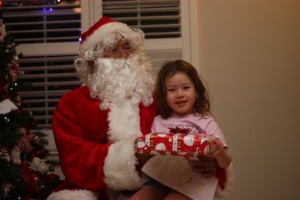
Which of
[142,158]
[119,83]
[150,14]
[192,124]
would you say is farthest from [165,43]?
[142,158]

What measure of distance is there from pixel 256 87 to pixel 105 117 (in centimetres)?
140

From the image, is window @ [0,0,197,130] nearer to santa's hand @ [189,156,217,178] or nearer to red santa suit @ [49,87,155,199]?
red santa suit @ [49,87,155,199]

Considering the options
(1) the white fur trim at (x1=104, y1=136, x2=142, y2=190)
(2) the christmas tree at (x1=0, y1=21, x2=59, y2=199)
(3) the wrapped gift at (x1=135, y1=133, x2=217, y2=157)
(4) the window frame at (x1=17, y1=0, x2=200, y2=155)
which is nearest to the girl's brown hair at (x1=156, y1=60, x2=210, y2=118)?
(1) the white fur trim at (x1=104, y1=136, x2=142, y2=190)

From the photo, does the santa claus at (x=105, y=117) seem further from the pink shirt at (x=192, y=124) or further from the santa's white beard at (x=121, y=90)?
the pink shirt at (x=192, y=124)

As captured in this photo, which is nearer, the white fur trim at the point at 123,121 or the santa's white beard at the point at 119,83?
the white fur trim at the point at 123,121

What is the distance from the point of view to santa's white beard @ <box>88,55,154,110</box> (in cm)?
200

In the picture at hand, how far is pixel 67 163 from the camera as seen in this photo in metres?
1.86

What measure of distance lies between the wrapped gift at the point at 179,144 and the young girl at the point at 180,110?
206mm

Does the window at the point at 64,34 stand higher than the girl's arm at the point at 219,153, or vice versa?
the window at the point at 64,34

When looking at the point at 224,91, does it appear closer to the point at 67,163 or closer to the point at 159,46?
the point at 159,46

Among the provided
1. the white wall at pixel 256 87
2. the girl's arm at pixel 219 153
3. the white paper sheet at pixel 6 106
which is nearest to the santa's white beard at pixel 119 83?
the white paper sheet at pixel 6 106

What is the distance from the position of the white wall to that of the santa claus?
2.76 feet

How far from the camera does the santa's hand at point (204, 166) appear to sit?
1.61 metres

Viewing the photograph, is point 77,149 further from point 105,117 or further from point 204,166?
point 204,166
